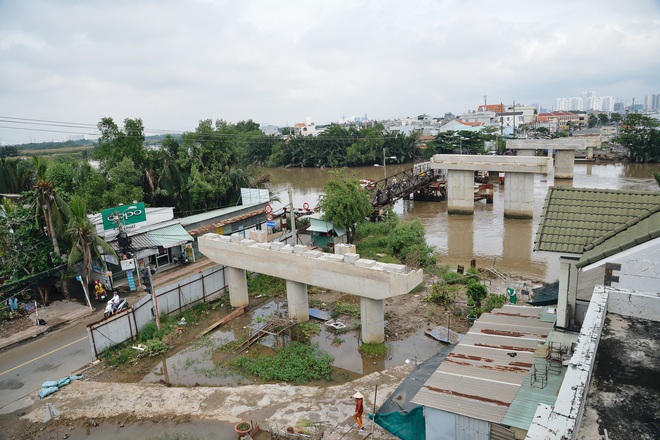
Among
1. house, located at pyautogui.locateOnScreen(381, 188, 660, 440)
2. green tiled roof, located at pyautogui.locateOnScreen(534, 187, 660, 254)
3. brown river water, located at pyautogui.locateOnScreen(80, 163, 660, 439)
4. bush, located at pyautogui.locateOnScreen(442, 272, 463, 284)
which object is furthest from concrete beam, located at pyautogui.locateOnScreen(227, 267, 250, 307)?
green tiled roof, located at pyautogui.locateOnScreen(534, 187, 660, 254)

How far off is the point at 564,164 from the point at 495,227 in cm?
2733

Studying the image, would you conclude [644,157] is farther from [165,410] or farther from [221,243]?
[165,410]

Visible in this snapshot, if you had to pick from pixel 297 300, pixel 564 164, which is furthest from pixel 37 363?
pixel 564 164

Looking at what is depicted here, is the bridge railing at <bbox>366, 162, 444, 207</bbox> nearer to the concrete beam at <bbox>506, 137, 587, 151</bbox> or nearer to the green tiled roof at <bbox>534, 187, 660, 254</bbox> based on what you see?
the concrete beam at <bbox>506, 137, 587, 151</bbox>

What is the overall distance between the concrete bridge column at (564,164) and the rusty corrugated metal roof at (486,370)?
167 ft

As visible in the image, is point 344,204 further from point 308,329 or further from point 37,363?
point 37,363

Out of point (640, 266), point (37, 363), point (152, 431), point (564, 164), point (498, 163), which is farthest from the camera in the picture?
point (564, 164)

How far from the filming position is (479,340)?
9.91 metres

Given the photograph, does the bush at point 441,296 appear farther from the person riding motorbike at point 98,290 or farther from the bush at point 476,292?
the person riding motorbike at point 98,290

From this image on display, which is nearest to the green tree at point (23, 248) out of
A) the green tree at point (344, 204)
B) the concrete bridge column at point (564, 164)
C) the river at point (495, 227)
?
the green tree at point (344, 204)

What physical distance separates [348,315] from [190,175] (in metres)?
19.3

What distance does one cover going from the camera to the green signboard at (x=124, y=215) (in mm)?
21414

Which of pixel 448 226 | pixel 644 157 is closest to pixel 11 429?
pixel 448 226

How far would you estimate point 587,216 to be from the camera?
933 centimetres
